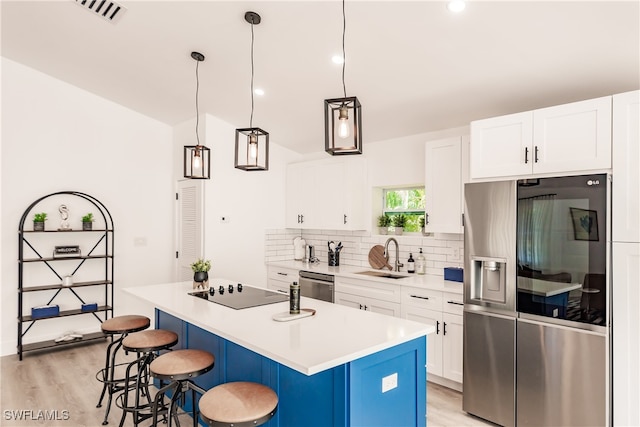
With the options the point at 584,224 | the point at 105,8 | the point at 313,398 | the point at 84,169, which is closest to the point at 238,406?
the point at 313,398

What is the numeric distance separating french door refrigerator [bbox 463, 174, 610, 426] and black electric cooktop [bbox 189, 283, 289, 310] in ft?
4.93

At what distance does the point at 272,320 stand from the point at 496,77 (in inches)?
93.3

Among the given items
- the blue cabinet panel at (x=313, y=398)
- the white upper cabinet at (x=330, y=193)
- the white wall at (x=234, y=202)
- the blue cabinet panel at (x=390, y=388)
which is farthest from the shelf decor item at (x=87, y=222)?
the blue cabinet panel at (x=390, y=388)

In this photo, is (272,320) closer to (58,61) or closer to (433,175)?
(433,175)

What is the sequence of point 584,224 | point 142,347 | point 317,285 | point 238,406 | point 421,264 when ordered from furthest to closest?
point 317,285 < point 421,264 < point 142,347 < point 584,224 < point 238,406

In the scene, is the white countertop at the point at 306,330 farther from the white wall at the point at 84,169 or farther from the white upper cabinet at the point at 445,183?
the white wall at the point at 84,169

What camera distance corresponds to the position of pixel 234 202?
5109 mm

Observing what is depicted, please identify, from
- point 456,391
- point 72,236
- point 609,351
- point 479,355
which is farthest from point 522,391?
point 72,236

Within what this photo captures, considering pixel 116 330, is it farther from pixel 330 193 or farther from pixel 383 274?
pixel 330 193

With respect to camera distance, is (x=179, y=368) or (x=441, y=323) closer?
(x=179, y=368)

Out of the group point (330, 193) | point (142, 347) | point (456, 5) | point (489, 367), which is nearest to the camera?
point (456, 5)

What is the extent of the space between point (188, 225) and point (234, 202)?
0.67 metres

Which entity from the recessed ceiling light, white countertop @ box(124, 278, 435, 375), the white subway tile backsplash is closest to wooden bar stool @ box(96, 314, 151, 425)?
white countertop @ box(124, 278, 435, 375)

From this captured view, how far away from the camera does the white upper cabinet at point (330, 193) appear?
15.6ft
